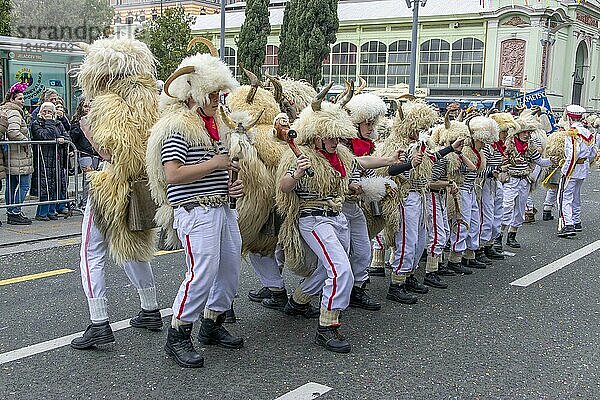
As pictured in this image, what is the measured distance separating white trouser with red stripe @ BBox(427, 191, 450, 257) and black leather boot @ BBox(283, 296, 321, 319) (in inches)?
67.9

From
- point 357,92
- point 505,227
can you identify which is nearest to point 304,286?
point 357,92

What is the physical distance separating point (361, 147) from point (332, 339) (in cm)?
168

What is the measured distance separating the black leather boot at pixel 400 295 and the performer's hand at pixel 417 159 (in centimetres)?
118

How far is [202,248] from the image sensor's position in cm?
416

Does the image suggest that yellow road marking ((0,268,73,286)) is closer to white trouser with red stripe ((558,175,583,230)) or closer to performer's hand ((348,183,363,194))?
performer's hand ((348,183,363,194))

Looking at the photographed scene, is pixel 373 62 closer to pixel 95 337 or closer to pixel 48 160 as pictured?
pixel 48 160

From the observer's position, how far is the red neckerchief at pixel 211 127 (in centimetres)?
429

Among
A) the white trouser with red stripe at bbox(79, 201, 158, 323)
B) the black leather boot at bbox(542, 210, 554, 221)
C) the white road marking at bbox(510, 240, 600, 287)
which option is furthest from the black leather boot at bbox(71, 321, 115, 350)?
the black leather boot at bbox(542, 210, 554, 221)

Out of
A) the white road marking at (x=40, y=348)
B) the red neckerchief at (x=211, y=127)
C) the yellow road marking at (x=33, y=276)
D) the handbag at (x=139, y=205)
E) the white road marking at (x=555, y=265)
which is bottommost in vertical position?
the white road marking at (x=555, y=265)

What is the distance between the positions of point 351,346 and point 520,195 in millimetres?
4801

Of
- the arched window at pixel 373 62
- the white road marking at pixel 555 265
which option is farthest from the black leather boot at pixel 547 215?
the arched window at pixel 373 62

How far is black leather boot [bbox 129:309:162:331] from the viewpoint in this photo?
5.04m

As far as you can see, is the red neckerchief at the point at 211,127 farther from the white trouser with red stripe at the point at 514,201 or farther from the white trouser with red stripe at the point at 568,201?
the white trouser with red stripe at the point at 568,201

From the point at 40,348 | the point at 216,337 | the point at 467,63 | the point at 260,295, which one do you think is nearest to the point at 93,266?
the point at 40,348
